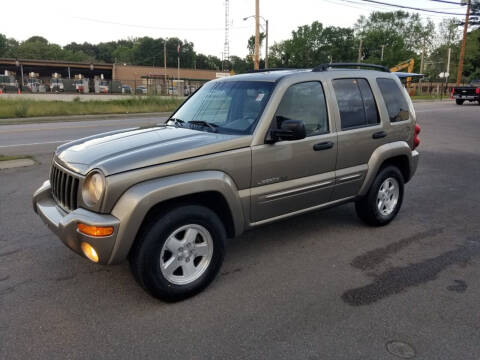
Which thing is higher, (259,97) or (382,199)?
(259,97)

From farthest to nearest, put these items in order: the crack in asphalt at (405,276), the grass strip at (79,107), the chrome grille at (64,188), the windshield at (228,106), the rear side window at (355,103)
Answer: the grass strip at (79,107)
the rear side window at (355,103)
the windshield at (228,106)
the crack in asphalt at (405,276)
the chrome grille at (64,188)

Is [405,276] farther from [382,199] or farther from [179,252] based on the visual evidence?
[179,252]

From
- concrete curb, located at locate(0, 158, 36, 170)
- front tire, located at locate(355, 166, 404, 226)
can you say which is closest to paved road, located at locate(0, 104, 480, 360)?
front tire, located at locate(355, 166, 404, 226)

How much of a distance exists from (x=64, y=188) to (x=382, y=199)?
354 centimetres

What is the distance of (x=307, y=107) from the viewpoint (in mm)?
4059

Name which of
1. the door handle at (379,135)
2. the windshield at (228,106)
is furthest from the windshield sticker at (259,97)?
→ the door handle at (379,135)

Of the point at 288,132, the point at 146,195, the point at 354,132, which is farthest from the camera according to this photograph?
the point at 354,132

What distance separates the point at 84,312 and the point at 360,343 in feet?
6.60

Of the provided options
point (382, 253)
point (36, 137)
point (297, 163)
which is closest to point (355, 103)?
point (297, 163)

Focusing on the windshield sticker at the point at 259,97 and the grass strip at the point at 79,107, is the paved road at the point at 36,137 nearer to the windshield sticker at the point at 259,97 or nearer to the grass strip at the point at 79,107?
the grass strip at the point at 79,107

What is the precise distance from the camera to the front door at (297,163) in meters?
3.66

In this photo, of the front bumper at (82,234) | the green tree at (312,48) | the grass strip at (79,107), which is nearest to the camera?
the front bumper at (82,234)

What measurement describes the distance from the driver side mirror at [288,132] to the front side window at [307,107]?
0.60 feet

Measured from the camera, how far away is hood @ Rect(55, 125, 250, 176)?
3065mm
